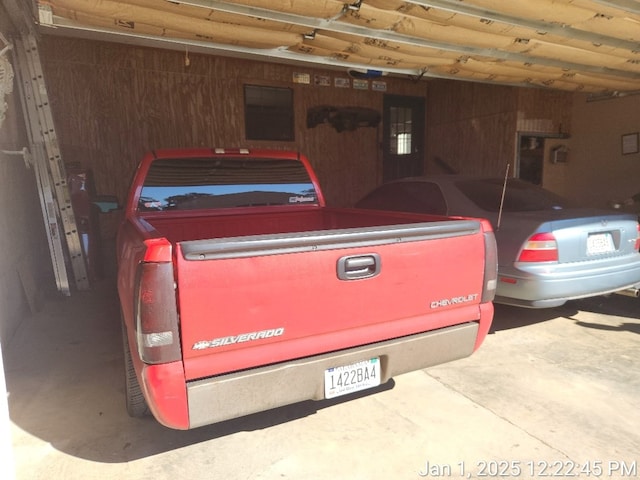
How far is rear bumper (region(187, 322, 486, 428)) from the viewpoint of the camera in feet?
6.50

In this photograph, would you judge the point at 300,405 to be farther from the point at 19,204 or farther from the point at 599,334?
the point at 19,204

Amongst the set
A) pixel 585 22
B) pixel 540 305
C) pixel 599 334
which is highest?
pixel 585 22

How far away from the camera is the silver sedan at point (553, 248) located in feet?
12.5

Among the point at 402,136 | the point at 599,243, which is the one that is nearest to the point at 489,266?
the point at 599,243

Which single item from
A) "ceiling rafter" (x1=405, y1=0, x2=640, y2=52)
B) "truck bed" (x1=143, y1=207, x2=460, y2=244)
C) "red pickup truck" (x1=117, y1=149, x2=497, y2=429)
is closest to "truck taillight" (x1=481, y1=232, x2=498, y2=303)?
"red pickup truck" (x1=117, y1=149, x2=497, y2=429)

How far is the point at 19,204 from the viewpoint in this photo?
548 cm

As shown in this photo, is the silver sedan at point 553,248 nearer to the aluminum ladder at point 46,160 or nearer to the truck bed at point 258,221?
the truck bed at point 258,221

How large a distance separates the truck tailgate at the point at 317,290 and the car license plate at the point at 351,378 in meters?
0.14

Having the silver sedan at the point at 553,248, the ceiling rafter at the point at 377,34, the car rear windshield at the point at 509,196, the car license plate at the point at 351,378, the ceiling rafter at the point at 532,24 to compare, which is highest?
the ceiling rafter at the point at 532,24

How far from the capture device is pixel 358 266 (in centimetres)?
229

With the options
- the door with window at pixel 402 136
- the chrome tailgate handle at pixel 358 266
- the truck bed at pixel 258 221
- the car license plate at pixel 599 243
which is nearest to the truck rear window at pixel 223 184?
the truck bed at pixel 258 221

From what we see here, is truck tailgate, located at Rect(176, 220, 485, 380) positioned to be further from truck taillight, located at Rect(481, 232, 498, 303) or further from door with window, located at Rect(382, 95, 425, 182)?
door with window, located at Rect(382, 95, 425, 182)

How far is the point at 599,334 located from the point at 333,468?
3381 mm

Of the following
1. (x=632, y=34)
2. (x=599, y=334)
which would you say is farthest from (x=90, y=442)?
(x=632, y=34)
